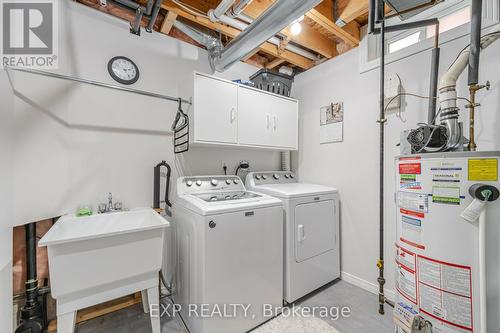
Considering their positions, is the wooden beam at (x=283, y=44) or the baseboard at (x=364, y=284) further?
the wooden beam at (x=283, y=44)

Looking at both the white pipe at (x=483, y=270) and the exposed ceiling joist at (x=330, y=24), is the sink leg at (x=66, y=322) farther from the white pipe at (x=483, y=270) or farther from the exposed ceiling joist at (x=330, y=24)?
the exposed ceiling joist at (x=330, y=24)

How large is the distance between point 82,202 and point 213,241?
4.10ft

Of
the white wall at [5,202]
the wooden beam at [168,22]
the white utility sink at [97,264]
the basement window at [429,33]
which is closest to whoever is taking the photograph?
the white utility sink at [97,264]

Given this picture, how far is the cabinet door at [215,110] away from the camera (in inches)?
77.4

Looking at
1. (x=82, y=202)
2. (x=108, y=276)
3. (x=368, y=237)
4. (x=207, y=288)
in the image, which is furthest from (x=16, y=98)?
(x=368, y=237)

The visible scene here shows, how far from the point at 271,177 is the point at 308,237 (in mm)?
899

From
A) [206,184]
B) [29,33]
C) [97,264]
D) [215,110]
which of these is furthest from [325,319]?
[29,33]

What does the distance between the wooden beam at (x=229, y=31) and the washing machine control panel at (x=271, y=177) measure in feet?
4.67

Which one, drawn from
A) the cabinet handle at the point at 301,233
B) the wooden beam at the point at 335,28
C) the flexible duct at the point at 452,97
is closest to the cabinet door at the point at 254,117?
the wooden beam at the point at 335,28

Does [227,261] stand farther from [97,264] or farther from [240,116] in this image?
[240,116]

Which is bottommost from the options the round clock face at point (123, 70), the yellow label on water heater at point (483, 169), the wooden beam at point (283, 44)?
the yellow label on water heater at point (483, 169)

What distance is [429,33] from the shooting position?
2.01m

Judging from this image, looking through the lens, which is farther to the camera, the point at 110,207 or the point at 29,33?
the point at 110,207

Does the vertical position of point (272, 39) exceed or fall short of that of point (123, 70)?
it exceeds it
